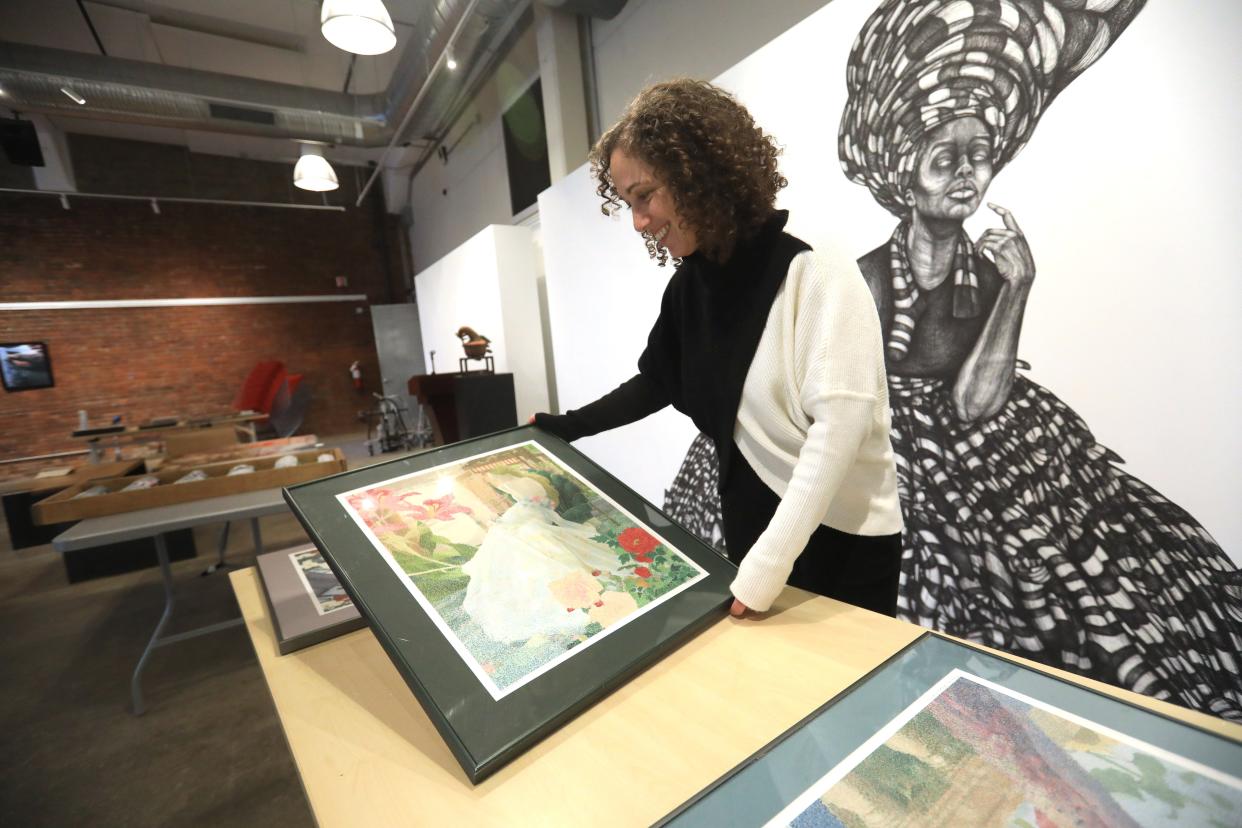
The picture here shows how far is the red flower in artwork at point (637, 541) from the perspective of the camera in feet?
2.56

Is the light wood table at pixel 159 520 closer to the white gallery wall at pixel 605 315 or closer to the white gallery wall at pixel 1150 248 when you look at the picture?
the white gallery wall at pixel 605 315

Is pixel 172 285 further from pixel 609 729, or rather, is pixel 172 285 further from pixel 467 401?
pixel 609 729

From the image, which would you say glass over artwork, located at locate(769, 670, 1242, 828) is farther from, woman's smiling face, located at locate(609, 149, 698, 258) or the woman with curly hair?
woman's smiling face, located at locate(609, 149, 698, 258)

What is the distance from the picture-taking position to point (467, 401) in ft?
14.7

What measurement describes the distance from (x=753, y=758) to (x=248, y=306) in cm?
1042

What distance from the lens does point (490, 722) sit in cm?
51

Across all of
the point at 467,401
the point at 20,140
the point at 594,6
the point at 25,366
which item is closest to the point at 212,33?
the point at 20,140

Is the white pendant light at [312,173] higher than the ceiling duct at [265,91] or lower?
lower

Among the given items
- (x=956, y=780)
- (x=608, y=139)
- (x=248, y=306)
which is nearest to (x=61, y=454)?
(x=248, y=306)

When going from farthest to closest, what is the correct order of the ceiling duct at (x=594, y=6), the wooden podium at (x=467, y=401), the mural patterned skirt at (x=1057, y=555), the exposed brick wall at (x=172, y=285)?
1. the exposed brick wall at (x=172, y=285)
2. the wooden podium at (x=467, y=401)
3. the ceiling duct at (x=594, y=6)
4. the mural patterned skirt at (x=1057, y=555)

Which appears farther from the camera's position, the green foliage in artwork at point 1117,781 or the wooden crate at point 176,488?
the wooden crate at point 176,488

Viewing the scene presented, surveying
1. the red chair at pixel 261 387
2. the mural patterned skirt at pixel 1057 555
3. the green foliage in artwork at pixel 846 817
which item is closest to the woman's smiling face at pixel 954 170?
the mural patterned skirt at pixel 1057 555

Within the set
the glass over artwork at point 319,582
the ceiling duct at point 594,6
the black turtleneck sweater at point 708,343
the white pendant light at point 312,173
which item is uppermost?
the ceiling duct at point 594,6

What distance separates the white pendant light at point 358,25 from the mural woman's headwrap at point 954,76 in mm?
2645
